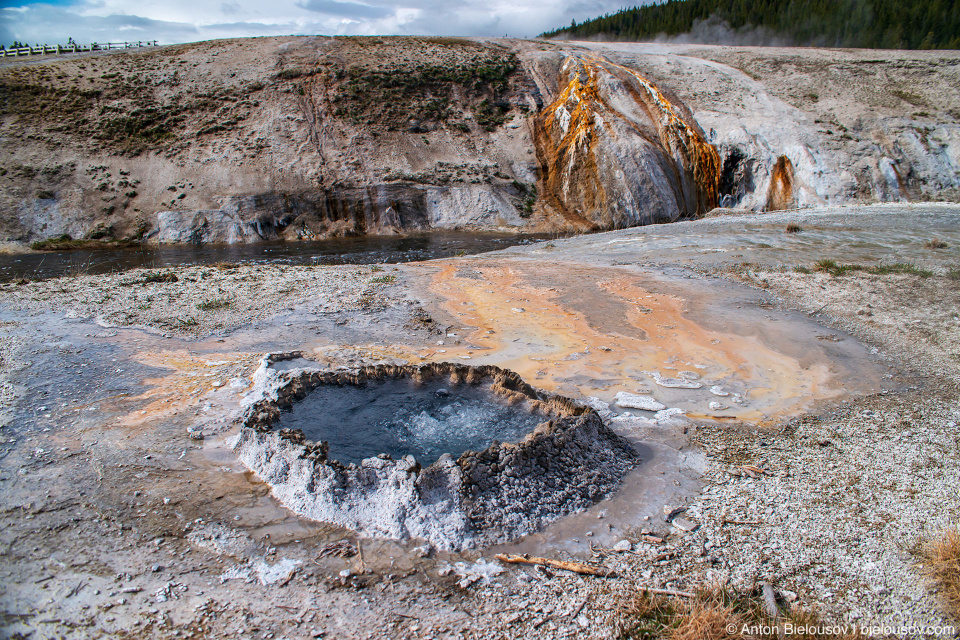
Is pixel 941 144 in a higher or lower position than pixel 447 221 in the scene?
higher

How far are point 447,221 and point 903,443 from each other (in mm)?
19565

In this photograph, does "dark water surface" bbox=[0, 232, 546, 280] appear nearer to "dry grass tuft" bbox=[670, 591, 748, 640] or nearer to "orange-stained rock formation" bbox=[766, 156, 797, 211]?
"orange-stained rock formation" bbox=[766, 156, 797, 211]

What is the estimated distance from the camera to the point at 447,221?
75.3 feet

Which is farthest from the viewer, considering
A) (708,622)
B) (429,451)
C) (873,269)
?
(873,269)

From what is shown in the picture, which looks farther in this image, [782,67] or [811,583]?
[782,67]

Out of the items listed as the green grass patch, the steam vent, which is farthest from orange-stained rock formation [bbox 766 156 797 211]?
the steam vent

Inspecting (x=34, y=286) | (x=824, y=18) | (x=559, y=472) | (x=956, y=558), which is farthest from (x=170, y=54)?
(x=824, y=18)

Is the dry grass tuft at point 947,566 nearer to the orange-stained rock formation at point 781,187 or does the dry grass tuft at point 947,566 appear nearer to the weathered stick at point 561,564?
the weathered stick at point 561,564

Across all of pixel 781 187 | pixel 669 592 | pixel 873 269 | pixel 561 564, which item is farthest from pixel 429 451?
pixel 781 187

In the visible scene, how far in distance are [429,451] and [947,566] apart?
3.53m

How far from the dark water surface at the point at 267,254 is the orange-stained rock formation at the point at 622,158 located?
3882 millimetres

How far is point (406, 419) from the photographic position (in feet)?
16.9

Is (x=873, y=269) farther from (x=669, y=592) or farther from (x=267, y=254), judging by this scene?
(x=267, y=254)

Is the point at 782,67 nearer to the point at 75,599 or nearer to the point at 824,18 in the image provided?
the point at 75,599
